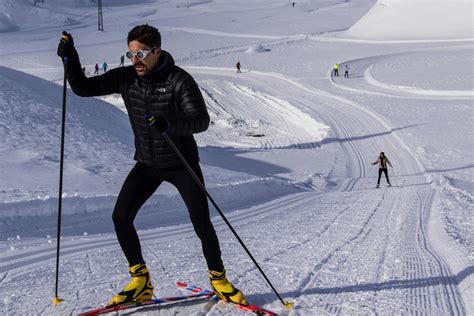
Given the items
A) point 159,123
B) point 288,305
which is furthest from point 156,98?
point 288,305

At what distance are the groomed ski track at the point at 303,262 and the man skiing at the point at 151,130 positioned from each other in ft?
1.20

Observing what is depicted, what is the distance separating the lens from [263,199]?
1270cm

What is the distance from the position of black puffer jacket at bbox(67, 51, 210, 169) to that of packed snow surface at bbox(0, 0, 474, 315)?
3.99ft

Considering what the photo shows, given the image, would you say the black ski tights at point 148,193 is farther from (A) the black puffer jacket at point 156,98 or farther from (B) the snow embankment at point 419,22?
(B) the snow embankment at point 419,22

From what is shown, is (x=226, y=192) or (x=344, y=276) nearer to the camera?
(x=344, y=276)

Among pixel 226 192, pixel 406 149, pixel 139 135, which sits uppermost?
pixel 139 135

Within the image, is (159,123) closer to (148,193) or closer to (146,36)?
(146,36)

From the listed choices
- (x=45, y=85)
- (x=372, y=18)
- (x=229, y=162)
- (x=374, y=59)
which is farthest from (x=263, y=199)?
(x=372, y=18)

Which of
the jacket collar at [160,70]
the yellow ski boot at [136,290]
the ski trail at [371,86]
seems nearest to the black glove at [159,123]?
the jacket collar at [160,70]

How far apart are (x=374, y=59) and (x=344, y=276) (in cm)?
4734

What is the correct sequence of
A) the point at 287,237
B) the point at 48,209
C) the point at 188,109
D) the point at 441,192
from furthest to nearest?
1. the point at 441,192
2. the point at 48,209
3. the point at 287,237
4. the point at 188,109

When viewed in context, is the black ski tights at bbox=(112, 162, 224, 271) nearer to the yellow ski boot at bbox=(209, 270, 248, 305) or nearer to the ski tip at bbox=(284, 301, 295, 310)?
the yellow ski boot at bbox=(209, 270, 248, 305)

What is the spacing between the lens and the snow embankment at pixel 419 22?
6347 centimetres

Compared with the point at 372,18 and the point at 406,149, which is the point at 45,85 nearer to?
the point at 406,149
